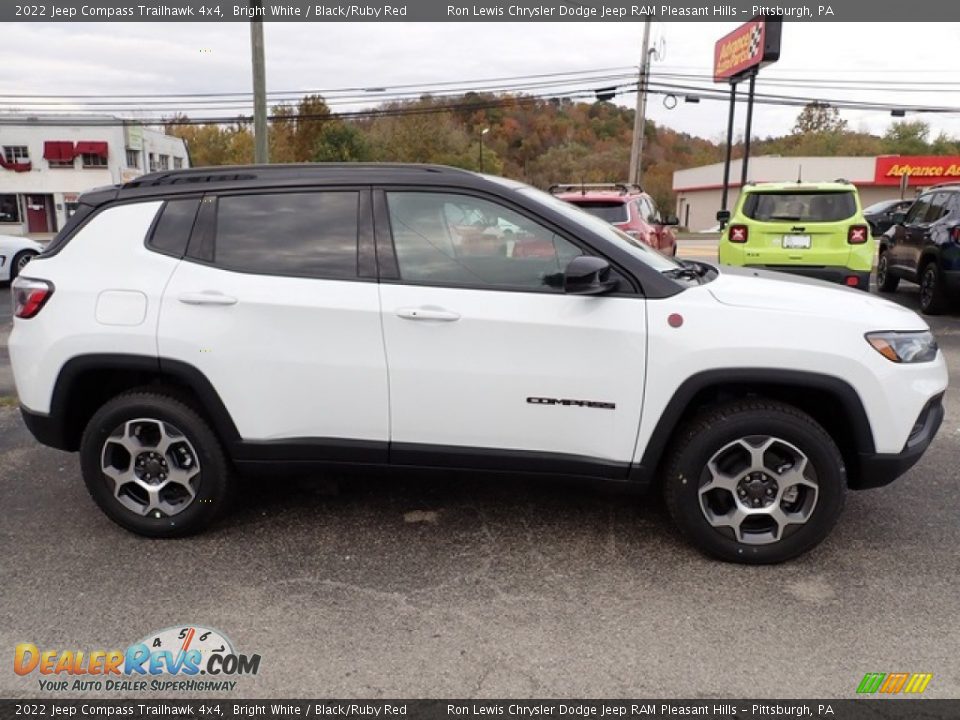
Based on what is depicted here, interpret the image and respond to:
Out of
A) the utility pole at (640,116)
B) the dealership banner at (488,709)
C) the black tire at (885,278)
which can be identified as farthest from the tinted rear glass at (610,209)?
the utility pole at (640,116)

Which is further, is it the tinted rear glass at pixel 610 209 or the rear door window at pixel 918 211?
the rear door window at pixel 918 211

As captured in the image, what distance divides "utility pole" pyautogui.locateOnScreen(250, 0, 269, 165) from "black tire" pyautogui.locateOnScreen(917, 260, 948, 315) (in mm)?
11692

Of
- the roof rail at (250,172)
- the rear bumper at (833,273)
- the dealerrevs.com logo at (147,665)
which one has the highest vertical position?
the roof rail at (250,172)

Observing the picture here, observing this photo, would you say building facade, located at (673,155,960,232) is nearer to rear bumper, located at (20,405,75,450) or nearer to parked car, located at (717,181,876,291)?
parked car, located at (717,181,876,291)

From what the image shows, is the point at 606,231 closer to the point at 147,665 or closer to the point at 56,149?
the point at 147,665

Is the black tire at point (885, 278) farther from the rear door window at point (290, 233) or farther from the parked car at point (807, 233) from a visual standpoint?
the rear door window at point (290, 233)

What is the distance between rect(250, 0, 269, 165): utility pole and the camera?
1470cm

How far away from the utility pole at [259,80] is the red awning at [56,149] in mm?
42941

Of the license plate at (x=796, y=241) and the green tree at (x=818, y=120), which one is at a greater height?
the green tree at (x=818, y=120)

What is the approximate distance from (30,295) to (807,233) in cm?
846

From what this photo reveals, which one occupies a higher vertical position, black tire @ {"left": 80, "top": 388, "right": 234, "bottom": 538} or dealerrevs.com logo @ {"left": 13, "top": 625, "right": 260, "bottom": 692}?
black tire @ {"left": 80, "top": 388, "right": 234, "bottom": 538}

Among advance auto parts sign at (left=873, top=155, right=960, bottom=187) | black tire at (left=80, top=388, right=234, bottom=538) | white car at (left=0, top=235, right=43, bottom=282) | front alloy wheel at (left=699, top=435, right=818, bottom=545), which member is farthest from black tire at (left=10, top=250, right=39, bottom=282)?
advance auto parts sign at (left=873, top=155, right=960, bottom=187)

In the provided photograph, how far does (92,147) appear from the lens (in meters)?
50.8

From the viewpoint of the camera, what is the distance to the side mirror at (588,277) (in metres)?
3.21
